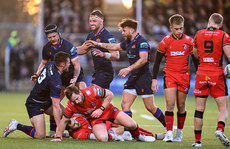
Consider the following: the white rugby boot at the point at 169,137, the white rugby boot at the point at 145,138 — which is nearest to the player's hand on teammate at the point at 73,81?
the white rugby boot at the point at 145,138

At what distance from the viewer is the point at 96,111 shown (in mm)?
7062

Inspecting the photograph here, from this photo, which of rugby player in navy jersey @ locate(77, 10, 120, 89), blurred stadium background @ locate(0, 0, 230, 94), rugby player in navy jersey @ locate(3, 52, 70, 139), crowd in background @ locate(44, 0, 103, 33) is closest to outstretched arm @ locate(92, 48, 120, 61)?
rugby player in navy jersey @ locate(77, 10, 120, 89)

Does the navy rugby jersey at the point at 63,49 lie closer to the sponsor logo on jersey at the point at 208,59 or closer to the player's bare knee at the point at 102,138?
the player's bare knee at the point at 102,138

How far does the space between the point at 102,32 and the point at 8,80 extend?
1257cm

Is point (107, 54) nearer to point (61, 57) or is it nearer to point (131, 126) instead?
point (61, 57)

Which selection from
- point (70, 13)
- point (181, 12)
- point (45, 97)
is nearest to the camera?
point (45, 97)

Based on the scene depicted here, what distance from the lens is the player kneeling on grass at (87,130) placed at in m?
7.45

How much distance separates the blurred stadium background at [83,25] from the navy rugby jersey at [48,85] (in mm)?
10846

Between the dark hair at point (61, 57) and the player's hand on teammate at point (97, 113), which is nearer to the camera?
the player's hand on teammate at point (97, 113)

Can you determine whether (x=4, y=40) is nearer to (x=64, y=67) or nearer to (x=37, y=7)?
(x=37, y=7)

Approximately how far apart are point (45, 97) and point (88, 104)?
3.49ft

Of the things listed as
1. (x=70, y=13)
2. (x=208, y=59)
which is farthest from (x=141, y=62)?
(x=70, y=13)

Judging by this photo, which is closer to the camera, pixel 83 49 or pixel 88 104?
pixel 88 104

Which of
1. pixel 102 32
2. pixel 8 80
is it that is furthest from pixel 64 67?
pixel 8 80
